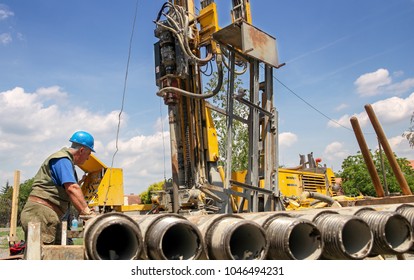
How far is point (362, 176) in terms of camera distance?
31.9 metres

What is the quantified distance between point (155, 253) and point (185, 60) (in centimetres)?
742

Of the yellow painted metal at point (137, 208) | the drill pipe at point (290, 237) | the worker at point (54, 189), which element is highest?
the worker at point (54, 189)

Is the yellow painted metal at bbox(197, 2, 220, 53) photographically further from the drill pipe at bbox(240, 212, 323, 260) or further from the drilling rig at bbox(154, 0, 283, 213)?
the drill pipe at bbox(240, 212, 323, 260)

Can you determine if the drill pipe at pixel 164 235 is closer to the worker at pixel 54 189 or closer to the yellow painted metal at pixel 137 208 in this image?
the worker at pixel 54 189

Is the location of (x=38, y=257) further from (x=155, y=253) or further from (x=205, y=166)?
(x=205, y=166)

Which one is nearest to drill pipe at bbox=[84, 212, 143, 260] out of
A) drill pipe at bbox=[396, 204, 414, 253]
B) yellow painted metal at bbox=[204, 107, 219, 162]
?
drill pipe at bbox=[396, 204, 414, 253]

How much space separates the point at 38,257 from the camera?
Answer: 2963 millimetres

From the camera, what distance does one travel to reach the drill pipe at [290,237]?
127 inches

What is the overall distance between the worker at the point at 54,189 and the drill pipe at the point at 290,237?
1.89 m

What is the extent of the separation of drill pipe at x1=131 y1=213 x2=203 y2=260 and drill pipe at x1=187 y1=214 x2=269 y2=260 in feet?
0.37

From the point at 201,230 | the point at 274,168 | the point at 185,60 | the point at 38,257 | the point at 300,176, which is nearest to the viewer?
the point at 38,257

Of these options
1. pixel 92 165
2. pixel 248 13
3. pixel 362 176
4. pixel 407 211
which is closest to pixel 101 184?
pixel 92 165

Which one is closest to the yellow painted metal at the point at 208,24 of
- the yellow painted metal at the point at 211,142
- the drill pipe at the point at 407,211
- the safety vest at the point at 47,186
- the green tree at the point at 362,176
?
the yellow painted metal at the point at 211,142

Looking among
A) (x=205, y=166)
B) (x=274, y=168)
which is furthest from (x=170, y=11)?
(x=274, y=168)
